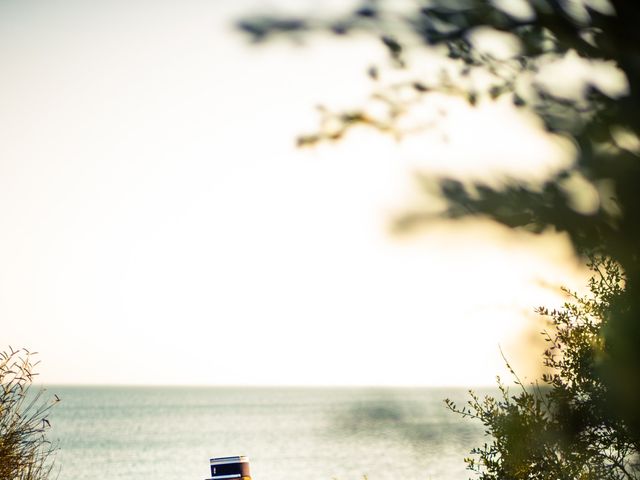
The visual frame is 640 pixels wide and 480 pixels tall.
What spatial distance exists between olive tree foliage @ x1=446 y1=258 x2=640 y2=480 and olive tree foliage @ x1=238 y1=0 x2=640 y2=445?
3.37 meters

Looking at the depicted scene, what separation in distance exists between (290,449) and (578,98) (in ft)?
190

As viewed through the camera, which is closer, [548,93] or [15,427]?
[548,93]

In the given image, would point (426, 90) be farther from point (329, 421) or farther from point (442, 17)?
point (329, 421)

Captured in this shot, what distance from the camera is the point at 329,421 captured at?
6.62 ft

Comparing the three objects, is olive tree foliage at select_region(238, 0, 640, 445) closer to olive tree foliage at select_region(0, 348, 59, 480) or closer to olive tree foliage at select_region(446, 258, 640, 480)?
olive tree foliage at select_region(446, 258, 640, 480)

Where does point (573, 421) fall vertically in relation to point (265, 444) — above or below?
below

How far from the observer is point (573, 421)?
20.2ft

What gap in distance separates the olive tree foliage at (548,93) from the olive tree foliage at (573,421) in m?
3.37

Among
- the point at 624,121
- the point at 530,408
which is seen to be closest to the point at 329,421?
the point at 624,121

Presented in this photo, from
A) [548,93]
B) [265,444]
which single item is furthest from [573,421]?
[265,444]

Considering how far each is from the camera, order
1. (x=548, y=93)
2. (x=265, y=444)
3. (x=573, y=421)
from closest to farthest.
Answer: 1. (x=548, y=93)
2. (x=573, y=421)
3. (x=265, y=444)

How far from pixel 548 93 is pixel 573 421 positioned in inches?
167

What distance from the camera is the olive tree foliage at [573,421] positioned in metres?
6.00

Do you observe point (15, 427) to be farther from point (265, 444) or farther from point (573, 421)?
point (265, 444)
